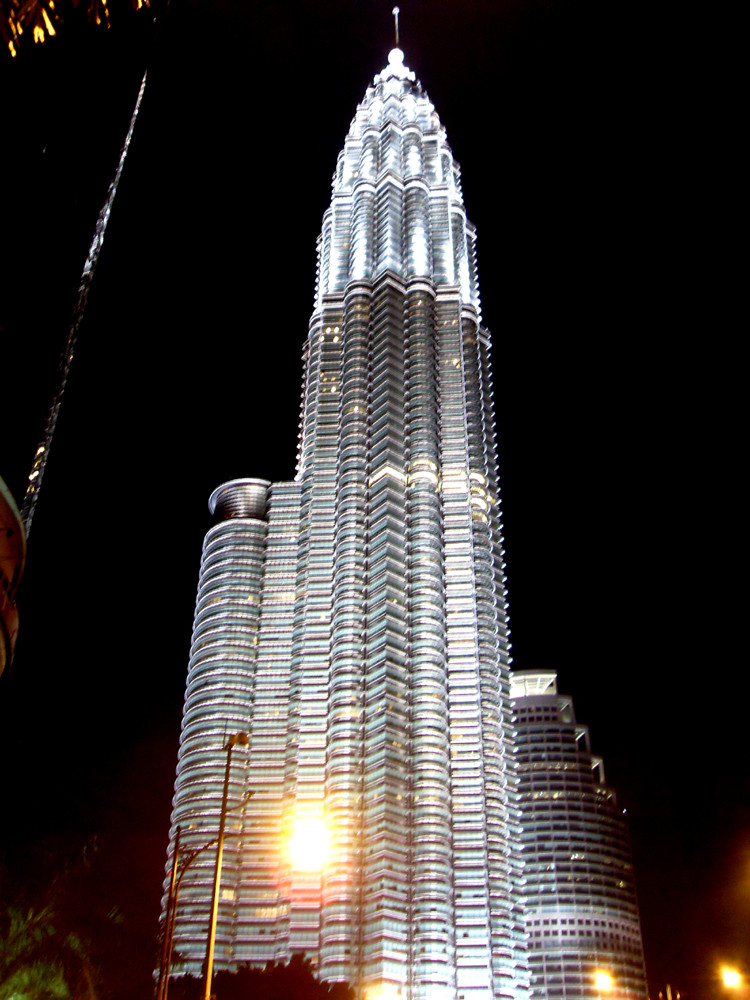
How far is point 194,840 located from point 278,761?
19580 millimetres

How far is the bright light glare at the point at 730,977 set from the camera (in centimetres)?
2061

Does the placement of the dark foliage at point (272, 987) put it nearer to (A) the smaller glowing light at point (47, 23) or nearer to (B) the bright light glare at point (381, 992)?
(B) the bright light glare at point (381, 992)

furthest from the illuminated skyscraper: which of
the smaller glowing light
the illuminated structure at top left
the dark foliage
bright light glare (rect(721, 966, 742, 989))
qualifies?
the smaller glowing light

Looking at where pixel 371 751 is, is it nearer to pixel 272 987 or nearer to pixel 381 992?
pixel 381 992

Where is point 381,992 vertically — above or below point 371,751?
below

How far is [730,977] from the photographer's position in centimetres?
2062

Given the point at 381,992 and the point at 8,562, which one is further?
the point at 381,992

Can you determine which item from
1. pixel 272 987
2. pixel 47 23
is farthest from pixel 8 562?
pixel 272 987

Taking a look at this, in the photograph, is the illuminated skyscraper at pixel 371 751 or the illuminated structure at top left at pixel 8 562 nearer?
the illuminated structure at top left at pixel 8 562

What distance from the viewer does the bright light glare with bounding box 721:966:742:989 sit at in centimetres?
2061

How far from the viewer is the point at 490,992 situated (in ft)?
496

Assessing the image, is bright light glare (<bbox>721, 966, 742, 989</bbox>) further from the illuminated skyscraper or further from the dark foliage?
the illuminated skyscraper

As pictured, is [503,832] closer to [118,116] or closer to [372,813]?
[372,813]

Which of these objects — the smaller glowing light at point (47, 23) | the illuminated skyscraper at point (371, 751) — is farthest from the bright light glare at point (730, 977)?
the illuminated skyscraper at point (371, 751)
